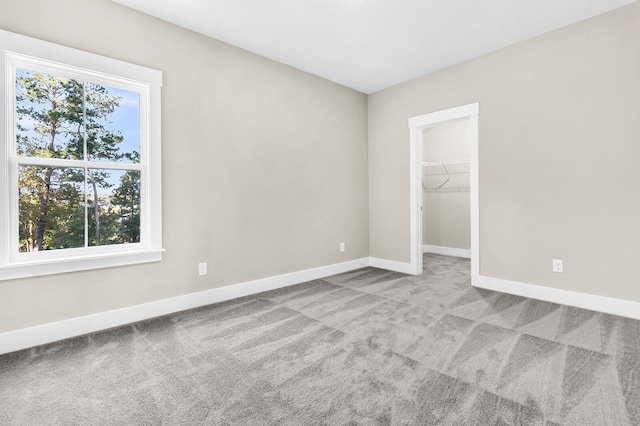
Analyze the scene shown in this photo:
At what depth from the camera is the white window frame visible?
2104mm

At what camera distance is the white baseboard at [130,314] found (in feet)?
7.07

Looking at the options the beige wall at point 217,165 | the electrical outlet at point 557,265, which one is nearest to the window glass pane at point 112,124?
the beige wall at point 217,165

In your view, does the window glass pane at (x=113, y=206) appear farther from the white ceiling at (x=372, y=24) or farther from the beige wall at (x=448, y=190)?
the beige wall at (x=448, y=190)

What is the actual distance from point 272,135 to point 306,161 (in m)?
0.60

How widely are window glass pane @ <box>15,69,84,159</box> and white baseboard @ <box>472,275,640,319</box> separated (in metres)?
4.26

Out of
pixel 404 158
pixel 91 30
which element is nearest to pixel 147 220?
pixel 91 30

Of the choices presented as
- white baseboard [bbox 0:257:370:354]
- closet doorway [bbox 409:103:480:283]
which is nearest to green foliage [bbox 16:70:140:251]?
white baseboard [bbox 0:257:370:354]

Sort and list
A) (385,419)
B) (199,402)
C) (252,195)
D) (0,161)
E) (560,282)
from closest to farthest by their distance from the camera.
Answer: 1. (385,419)
2. (199,402)
3. (0,161)
4. (560,282)
5. (252,195)

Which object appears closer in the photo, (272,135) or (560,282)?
(560,282)

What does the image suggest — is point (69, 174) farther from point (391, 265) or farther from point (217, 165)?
point (391, 265)

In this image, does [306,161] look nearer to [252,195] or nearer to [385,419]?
[252,195]

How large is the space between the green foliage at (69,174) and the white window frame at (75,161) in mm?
48

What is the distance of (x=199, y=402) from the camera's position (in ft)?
5.18

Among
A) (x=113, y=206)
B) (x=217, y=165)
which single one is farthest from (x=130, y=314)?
(x=217, y=165)
